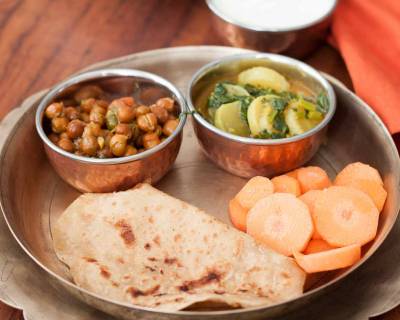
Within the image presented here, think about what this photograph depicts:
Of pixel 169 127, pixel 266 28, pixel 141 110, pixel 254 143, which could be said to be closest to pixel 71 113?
pixel 141 110

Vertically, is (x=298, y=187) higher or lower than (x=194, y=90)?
lower

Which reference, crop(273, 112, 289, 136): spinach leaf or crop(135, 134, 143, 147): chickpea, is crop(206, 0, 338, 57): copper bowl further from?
crop(135, 134, 143, 147): chickpea

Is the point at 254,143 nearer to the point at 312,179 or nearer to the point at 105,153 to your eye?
the point at 312,179

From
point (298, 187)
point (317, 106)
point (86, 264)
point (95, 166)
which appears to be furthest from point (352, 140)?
point (86, 264)

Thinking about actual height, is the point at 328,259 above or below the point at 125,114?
below

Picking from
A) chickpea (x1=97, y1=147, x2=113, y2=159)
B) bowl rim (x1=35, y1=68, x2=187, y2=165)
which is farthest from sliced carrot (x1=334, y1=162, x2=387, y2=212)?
chickpea (x1=97, y1=147, x2=113, y2=159)

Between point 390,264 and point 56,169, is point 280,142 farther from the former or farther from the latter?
point 56,169

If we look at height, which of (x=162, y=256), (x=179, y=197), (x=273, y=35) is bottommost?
(x=179, y=197)

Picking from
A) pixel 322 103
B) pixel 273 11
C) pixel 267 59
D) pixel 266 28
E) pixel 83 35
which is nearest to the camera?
pixel 322 103
